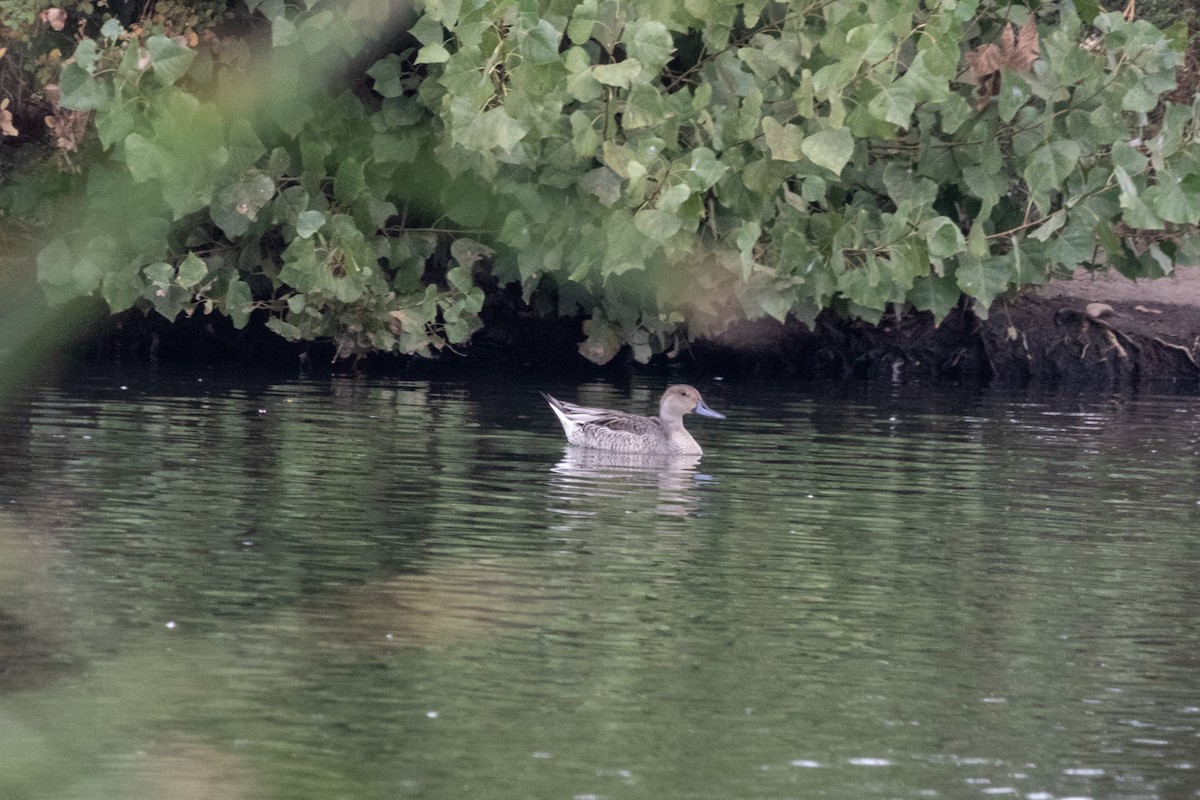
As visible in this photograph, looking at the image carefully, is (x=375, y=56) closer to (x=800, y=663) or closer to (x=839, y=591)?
(x=839, y=591)

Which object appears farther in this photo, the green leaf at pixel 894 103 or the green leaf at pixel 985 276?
the green leaf at pixel 985 276

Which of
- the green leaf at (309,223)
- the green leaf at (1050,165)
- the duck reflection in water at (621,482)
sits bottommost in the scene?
the duck reflection in water at (621,482)

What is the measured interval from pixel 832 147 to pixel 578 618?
24.9 feet

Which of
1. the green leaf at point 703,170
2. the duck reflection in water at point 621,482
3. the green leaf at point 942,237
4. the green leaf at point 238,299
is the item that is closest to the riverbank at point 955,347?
the green leaf at point 238,299

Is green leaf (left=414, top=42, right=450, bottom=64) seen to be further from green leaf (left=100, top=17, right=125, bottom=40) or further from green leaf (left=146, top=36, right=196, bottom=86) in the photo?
green leaf (left=100, top=17, right=125, bottom=40)

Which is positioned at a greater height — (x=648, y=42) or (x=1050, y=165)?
(x=648, y=42)

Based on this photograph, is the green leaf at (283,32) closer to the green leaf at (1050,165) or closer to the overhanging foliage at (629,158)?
the overhanging foliage at (629,158)

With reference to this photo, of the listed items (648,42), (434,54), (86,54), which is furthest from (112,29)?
(648,42)

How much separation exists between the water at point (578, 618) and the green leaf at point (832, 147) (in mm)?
2187

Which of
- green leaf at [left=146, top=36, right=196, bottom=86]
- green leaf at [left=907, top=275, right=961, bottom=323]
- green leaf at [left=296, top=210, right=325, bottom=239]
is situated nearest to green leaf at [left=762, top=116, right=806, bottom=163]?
green leaf at [left=907, top=275, right=961, bottom=323]

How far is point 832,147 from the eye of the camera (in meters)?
16.4

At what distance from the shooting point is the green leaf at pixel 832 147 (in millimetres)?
16391

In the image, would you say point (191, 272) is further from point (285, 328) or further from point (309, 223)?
point (309, 223)

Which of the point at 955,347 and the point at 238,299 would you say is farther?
the point at 955,347
